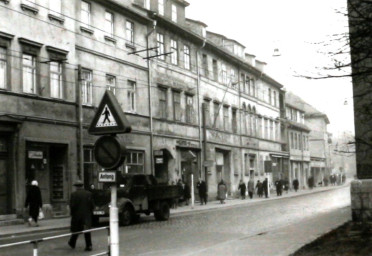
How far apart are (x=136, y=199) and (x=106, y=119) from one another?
47.4 feet

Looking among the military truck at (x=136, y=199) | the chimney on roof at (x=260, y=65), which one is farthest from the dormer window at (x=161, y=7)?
the chimney on roof at (x=260, y=65)

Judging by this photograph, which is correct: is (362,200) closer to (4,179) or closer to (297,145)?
(4,179)

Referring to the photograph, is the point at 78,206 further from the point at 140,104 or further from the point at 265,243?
the point at 140,104

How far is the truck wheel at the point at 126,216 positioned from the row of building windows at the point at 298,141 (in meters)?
50.9

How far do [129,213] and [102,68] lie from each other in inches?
405

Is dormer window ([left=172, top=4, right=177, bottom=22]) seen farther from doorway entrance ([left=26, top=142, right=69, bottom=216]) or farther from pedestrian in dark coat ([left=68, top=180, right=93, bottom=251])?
pedestrian in dark coat ([left=68, top=180, right=93, bottom=251])

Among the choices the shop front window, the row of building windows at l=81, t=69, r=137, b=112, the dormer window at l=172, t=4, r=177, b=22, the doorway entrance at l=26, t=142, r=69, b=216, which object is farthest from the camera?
the dormer window at l=172, t=4, r=177, b=22

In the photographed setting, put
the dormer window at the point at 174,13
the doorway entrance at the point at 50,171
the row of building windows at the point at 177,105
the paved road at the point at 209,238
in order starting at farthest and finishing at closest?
the dormer window at the point at 174,13 < the row of building windows at the point at 177,105 < the doorway entrance at the point at 50,171 < the paved road at the point at 209,238

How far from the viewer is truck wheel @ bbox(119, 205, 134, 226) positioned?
21016 mm

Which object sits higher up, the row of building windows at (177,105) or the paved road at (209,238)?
the row of building windows at (177,105)

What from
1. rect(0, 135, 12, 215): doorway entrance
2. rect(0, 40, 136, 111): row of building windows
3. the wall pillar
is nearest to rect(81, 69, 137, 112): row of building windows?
rect(0, 40, 136, 111): row of building windows

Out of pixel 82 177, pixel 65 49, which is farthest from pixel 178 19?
pixel 82 177

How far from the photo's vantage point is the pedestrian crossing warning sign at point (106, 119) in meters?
8.05

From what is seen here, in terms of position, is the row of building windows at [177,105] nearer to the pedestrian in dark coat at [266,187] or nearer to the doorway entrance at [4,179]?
the pedestrian in dark coat at [266,187]
